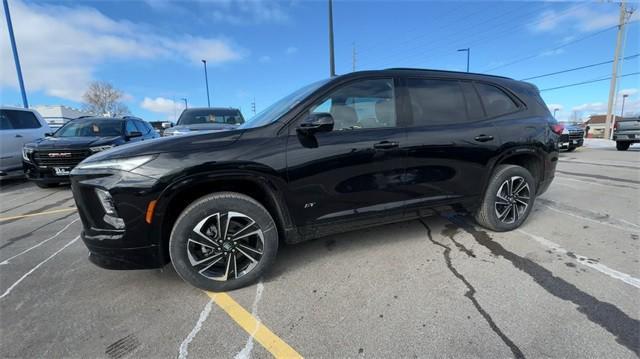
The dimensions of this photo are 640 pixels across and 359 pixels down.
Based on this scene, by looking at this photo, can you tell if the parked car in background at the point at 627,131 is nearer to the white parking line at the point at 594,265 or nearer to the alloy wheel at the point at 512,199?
the alloy wheel at the point at 512,199

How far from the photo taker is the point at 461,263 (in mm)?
2713

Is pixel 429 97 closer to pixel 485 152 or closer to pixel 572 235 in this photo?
pixel 485 152

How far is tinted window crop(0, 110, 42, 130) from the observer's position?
7.11m

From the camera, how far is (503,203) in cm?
332

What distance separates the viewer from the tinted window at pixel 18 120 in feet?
23.3

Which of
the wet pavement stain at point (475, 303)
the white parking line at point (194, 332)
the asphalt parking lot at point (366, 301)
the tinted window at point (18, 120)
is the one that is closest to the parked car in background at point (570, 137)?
the asphalt parking lot at point (366, 301)

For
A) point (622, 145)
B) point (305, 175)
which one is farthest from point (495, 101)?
point (622, 145)

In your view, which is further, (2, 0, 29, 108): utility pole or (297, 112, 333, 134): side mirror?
(2, 0, 29, 108): utility pole

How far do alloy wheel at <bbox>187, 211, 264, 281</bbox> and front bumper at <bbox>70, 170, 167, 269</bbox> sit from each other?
0.28 m

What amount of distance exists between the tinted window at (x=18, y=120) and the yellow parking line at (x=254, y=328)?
8541 mm

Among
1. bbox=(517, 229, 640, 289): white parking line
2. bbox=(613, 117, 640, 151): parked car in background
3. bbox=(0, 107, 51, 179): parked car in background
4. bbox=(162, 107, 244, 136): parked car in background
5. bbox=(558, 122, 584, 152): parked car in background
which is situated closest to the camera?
bbox=(517, 229, 640, 289): white parking line

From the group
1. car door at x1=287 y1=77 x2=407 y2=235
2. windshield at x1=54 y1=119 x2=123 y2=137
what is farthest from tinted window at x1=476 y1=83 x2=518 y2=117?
windshield at x1=54 y1=119 x2=123 y2=137

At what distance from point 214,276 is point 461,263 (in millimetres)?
2189

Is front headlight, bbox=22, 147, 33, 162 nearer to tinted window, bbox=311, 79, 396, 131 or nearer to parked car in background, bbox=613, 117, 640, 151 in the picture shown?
tinted window, bbox=311, 79, 396, 131
